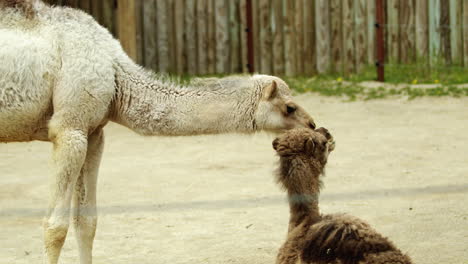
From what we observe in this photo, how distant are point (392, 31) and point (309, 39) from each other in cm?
140

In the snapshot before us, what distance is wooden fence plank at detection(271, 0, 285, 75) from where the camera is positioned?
48.5 ft

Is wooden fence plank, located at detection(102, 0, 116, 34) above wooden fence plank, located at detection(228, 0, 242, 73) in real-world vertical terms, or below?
above

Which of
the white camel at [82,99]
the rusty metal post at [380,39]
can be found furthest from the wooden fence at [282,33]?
the white camel at [82,99]

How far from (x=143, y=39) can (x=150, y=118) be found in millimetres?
9835

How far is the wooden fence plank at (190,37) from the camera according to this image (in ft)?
49.6

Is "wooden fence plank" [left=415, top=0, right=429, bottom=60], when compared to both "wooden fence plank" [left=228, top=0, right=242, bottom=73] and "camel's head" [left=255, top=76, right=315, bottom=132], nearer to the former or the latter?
"wooden fence plank" [left=228, top=0, right=242, bottom=73]

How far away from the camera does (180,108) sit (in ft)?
19.1

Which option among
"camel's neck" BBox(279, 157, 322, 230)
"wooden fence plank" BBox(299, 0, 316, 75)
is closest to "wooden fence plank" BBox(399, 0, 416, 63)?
"wooden fence plank" BBox(299, 0, 316, 75)

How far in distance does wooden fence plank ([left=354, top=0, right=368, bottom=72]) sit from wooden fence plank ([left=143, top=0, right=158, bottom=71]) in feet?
11.6

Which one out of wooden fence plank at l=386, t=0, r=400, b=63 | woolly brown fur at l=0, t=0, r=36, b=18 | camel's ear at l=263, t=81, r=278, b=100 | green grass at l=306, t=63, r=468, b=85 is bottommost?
green grass at l=306, t=63, r=468, b=85


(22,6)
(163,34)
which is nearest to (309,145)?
(22,6)

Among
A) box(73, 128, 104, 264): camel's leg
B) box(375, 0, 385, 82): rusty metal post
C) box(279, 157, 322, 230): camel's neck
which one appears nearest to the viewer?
box(279, 157, 322, 230): camel's neck

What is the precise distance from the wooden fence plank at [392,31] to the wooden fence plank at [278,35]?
5.94ft

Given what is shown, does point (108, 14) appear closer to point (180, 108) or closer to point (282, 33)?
point (282, 33)
